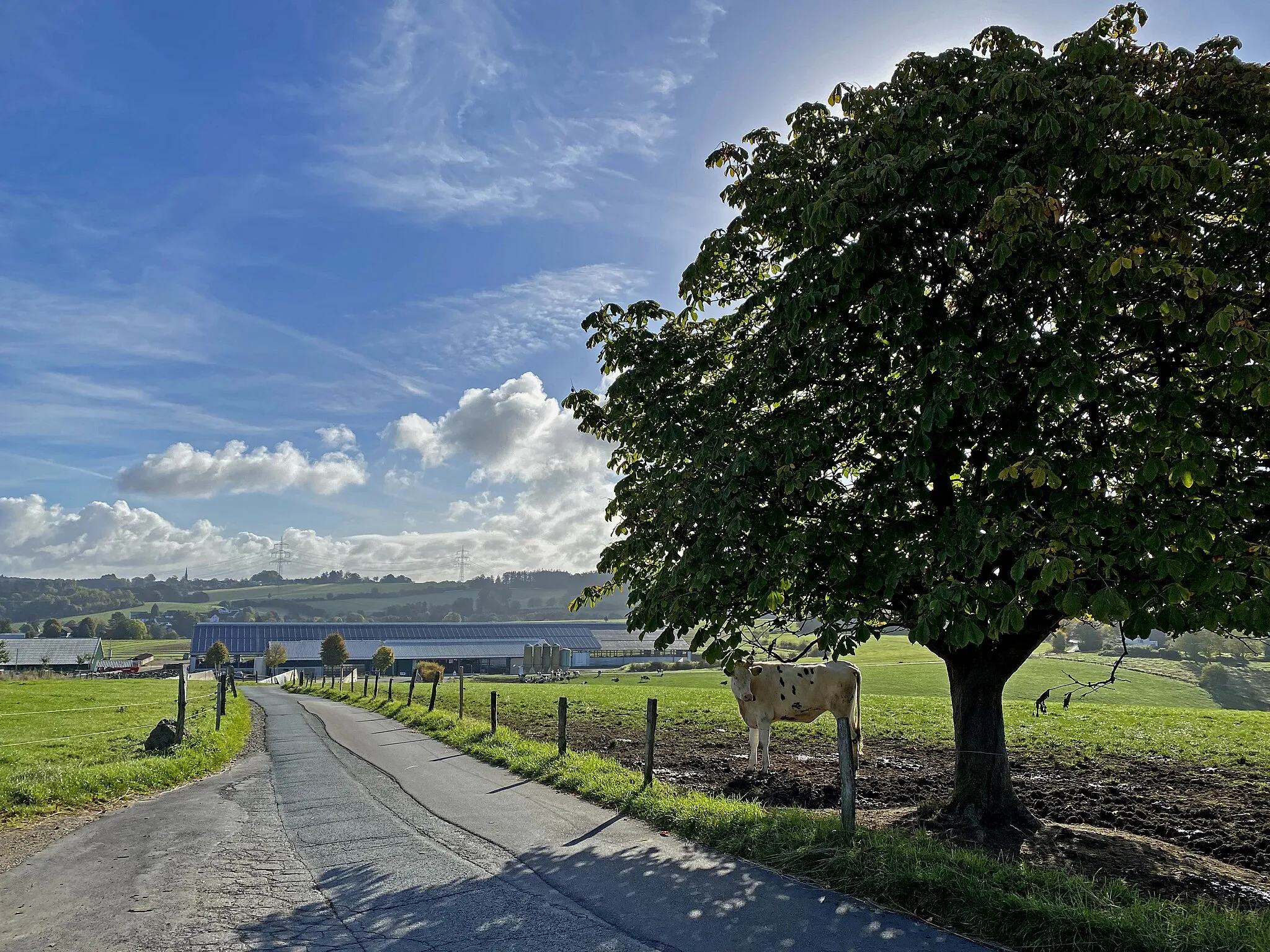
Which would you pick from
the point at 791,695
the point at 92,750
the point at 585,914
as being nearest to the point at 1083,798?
the point at 791,695

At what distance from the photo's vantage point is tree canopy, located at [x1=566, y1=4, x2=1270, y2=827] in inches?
303

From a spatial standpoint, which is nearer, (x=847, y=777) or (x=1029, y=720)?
(x=847, y=777)

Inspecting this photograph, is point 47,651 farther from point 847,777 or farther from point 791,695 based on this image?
point 847,777

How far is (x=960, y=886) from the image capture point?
7.44 meters

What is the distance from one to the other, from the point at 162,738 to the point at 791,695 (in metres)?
15.0

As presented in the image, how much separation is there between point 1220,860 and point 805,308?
315 inches

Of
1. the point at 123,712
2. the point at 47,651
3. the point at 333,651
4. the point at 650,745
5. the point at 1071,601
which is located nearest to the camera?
the point at 1071,601

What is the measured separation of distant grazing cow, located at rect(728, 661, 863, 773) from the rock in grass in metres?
13.8

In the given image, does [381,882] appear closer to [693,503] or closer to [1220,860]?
[693,503]

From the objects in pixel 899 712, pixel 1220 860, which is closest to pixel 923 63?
pixel 1220 860

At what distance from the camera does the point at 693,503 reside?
33.3ft

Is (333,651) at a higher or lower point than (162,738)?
lower

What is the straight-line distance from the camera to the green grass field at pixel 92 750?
1335 cm

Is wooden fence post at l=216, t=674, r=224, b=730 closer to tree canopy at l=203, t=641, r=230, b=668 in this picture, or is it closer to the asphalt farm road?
the asphalt farm road
